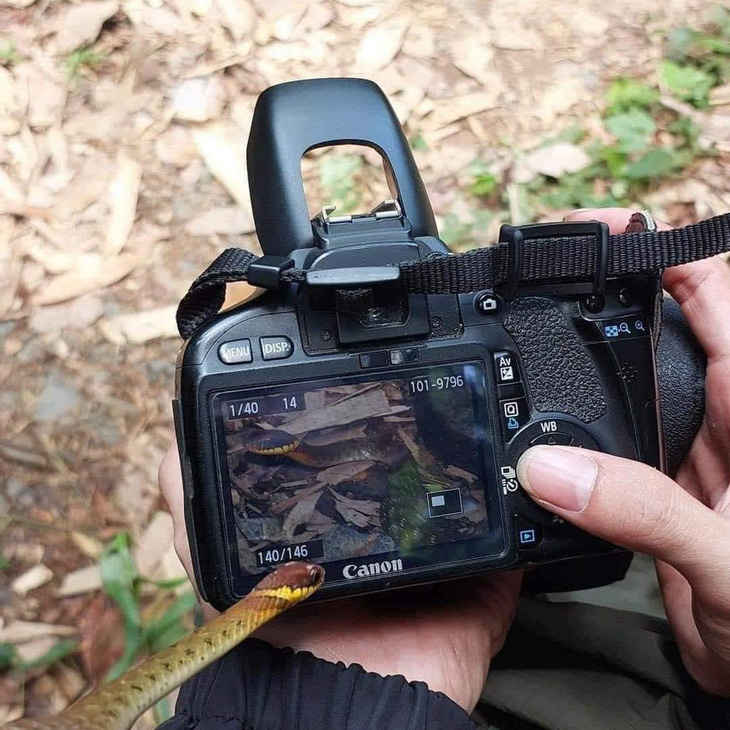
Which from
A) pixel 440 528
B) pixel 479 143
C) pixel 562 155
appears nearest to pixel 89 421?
pixel 440 528

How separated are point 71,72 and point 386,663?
1.65 metres

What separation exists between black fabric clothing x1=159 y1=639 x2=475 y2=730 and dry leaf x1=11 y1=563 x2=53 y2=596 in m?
Answer: 0.66

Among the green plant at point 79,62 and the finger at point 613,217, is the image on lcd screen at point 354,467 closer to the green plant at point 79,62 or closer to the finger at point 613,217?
the finger at point 613,217

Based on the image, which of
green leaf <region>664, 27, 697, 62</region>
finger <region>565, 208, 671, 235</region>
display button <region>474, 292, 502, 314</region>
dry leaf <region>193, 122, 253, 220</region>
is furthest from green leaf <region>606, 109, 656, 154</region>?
display button <region>474, 292, 502, 314</region>

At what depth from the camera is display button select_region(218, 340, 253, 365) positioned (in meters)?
0.95

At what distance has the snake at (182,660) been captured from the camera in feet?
2.70

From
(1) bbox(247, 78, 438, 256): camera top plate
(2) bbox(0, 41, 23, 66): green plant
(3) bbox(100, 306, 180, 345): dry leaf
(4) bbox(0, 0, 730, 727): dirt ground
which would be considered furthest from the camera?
(2) bbox(0, 41, 23, 66): green plant

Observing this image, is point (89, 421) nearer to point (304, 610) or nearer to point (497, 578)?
point (304, 610)

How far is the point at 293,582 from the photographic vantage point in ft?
3.11

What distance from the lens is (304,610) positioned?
1212 millimetres

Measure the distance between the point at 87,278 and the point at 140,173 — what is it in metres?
0.30

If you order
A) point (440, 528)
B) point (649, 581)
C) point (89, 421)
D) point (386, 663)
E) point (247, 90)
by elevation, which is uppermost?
point (247, 90)

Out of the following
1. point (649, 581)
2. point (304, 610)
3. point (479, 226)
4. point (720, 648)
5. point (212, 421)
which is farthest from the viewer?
point (479, 226)

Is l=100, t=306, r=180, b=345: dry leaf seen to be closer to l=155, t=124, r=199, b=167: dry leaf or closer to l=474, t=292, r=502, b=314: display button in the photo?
l=155, t=124, r=199, b=167: dry leaf
